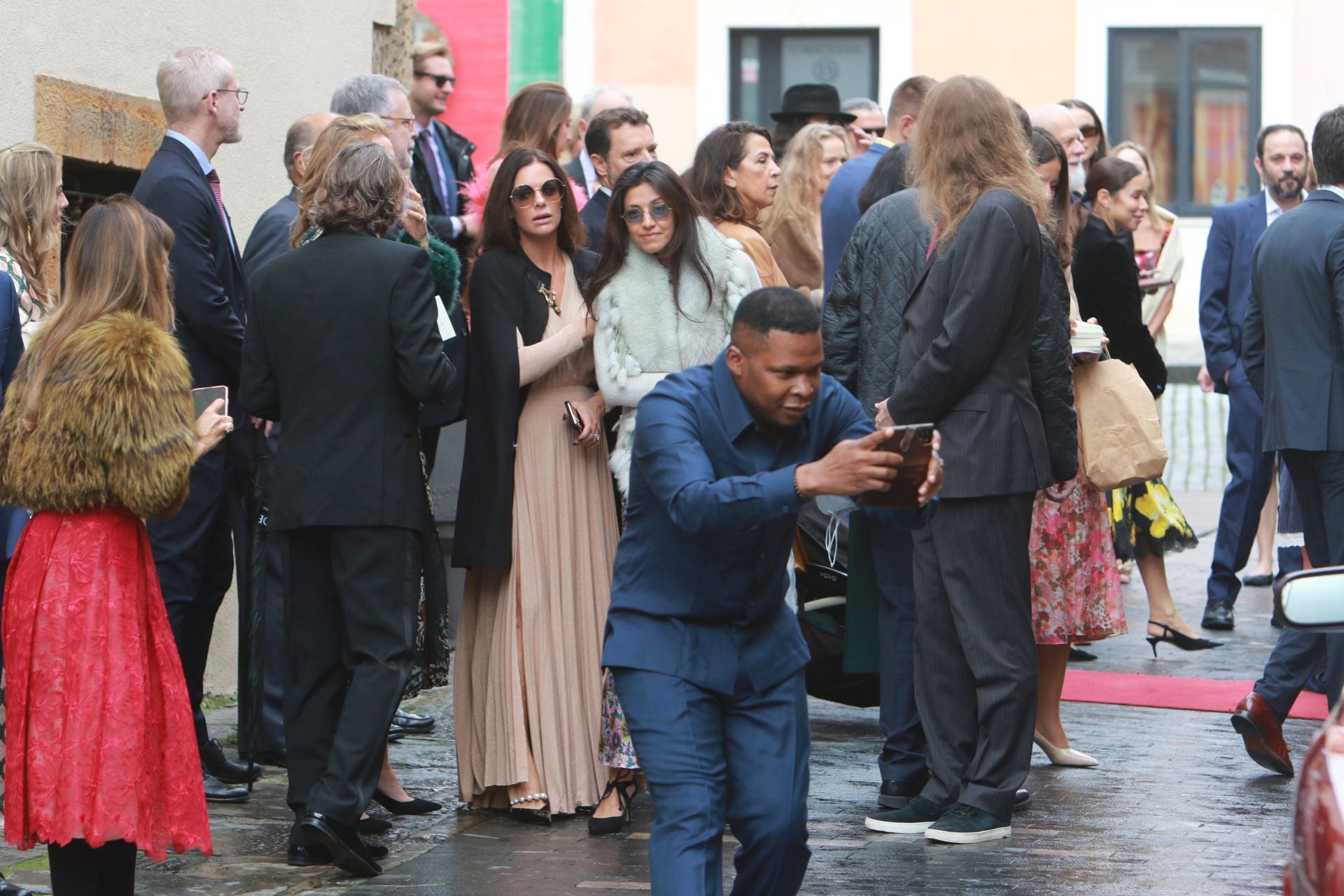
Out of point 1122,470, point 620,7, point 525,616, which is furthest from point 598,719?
point 620,7

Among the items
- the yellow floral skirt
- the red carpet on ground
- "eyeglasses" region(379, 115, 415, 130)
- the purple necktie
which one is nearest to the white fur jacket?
"eyeglasses" region(379, 115, 415, 130)

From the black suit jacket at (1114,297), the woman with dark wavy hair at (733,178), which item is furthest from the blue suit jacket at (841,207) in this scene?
the black suit jacket at (1114,297)

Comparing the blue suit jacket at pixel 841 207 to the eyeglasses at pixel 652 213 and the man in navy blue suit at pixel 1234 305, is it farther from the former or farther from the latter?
the man in navy blue suit at pixel 1234 305

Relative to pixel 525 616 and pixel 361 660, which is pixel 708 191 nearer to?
pixel 525 616

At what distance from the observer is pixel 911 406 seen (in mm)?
5973

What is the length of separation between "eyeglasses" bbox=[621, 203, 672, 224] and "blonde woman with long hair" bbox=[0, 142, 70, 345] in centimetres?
184

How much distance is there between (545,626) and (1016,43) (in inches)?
596

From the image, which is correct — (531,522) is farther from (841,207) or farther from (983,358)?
(841,207)

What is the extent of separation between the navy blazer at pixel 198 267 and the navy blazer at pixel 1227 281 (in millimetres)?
5523

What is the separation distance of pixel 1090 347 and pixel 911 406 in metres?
1.10

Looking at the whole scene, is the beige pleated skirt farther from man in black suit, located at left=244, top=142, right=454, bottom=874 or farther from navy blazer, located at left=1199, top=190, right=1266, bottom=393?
navy blazer, located at left=1199, top=190, right=1266, bottom=393

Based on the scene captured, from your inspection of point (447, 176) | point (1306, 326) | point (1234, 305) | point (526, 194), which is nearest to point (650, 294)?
point (526, 194)

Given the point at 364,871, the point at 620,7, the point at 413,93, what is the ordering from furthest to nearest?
the point at 620,7, the point at 413,93, the point at 364,871

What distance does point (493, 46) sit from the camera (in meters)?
21.0
